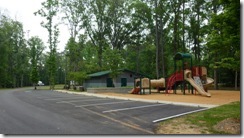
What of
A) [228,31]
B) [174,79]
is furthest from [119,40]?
[228,31]

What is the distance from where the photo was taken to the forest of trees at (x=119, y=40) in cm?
3003

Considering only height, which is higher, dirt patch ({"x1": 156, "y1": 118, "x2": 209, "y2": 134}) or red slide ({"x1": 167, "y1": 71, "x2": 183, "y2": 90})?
red slide ({"x1": 167, "y1": 71, "x2": 183, "y2": 90})

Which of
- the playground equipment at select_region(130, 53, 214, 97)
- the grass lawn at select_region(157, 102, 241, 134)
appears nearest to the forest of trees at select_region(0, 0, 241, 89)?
the playground equipment at select_region(130, 53, 214, 97)

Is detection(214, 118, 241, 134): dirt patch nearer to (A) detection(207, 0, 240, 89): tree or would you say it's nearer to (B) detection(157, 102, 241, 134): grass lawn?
(B) detection(157, 102, 241, 134): grass lawn

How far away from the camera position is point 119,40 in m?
40.4

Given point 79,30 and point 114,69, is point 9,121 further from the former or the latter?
point 79,30

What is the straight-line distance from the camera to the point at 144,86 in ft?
67.5

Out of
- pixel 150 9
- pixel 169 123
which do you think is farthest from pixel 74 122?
pixel 150 9

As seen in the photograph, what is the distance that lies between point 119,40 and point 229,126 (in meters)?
34.6

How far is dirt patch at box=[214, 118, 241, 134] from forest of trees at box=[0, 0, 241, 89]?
49.2ft

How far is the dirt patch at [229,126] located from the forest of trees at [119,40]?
49.2 feet

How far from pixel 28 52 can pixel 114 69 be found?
33655mm

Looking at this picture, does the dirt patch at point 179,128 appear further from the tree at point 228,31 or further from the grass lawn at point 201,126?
the tree at point 228,31

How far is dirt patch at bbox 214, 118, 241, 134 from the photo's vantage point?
603 cm
